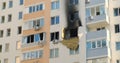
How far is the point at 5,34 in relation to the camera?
2643 inches

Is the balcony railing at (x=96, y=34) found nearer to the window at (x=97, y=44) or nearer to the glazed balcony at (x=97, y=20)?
the window at (x=97, y=44)

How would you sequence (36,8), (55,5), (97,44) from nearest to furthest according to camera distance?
(97,44) → (55,5) → (36,8)

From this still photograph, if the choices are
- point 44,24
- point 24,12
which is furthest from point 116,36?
point 24,12

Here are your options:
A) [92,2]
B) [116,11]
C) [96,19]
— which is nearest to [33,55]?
[96,19]

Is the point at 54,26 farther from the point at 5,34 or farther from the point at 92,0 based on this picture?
the point at 5,34

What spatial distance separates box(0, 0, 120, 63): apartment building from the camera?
55.0 meters

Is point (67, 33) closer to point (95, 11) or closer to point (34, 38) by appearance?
point (95, 11)

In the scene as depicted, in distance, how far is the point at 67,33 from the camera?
2267 inches

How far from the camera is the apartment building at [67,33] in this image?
5503 cm

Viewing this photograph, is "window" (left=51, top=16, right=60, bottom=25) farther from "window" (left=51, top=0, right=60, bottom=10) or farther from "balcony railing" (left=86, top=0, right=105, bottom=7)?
"balcony railing" (left=86, top=0, right=105, bottom=7)

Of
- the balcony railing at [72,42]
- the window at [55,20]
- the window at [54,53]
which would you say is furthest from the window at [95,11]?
the window at [54,53]

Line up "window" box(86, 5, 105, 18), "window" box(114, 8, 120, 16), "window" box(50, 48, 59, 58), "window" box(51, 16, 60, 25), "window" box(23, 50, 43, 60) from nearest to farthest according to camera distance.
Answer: "window" box(86, 5, 105, 18) → "window" box(114, 8, 120, 16) → "window" box(50, 48, 59, 58) → "window" box(23, 50, 43, 60) → "window" box(51, 16, 60, 25)

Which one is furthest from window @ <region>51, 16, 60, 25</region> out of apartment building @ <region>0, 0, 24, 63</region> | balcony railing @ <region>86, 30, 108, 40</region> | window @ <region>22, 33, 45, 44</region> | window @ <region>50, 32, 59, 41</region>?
apartment building @ <region>0, 0, 24, 63</region>

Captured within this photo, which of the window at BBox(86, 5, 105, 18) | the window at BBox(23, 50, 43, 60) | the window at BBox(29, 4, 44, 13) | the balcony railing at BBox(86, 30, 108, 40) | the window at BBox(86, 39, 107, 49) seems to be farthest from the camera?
the window at BBox(29, 4, 44, 13)
